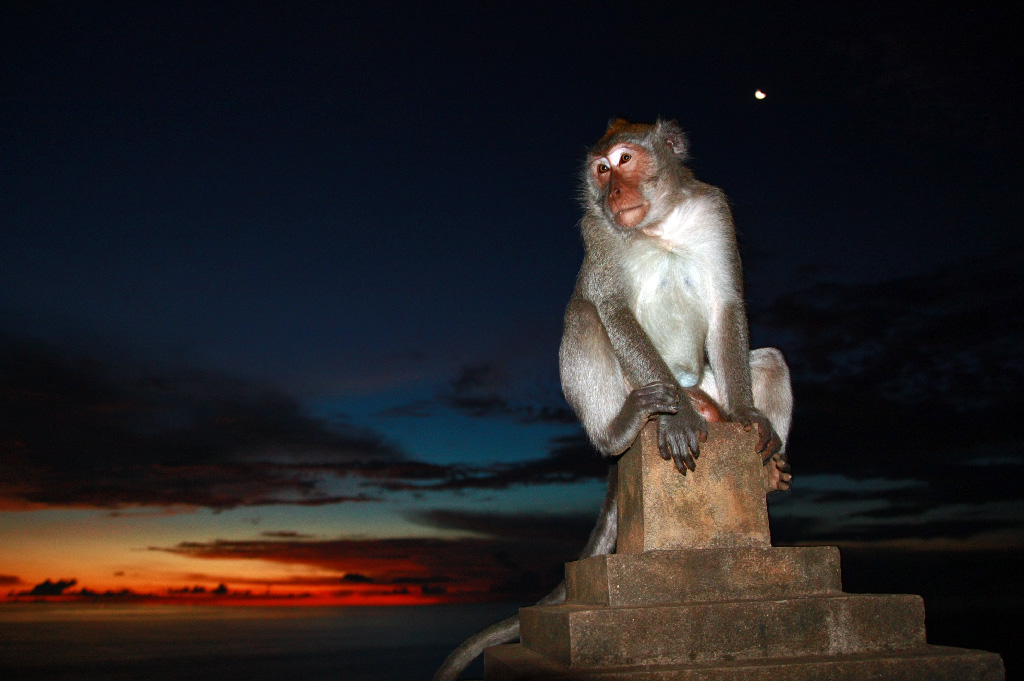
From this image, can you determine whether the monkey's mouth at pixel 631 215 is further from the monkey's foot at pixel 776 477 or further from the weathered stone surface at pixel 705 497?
the monkey's foot at pixel 776 477

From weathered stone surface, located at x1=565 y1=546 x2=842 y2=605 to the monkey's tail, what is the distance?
0.60m

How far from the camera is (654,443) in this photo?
482 cm

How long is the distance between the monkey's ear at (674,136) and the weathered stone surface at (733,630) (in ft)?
11.4

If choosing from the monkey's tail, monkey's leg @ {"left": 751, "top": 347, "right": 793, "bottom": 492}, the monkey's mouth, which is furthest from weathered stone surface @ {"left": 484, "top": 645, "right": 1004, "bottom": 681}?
the monkey's mouth

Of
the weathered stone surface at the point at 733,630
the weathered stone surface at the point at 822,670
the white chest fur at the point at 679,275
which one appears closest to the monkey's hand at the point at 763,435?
the white chest fur at the point at 679,275

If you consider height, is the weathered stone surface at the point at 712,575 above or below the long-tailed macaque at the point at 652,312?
below

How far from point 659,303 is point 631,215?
71 centimetres

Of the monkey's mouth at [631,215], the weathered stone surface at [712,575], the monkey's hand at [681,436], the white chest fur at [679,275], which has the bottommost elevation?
the weathered stone surface at [712,575]

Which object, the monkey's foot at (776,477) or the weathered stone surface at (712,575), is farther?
the monkey's foot at (776,477)

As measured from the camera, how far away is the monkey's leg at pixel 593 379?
519 cm

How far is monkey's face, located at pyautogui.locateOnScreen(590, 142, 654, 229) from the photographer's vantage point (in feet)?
17.3

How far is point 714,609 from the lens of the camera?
13.9 feet

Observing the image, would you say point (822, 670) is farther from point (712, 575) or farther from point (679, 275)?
point (679, 275)

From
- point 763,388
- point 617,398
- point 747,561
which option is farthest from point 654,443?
point 763,388
